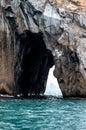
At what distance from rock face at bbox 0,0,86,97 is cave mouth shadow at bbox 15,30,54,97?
71 centimetres

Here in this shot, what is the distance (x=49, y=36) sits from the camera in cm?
6694

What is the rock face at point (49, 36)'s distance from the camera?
2559 inches

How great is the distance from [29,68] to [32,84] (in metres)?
4.40

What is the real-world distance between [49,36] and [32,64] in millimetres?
13766

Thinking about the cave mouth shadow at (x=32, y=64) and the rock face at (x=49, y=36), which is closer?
the rock face at (x=49, y=36)

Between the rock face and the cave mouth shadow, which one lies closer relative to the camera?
the rock face

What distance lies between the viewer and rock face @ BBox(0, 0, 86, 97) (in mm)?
65000

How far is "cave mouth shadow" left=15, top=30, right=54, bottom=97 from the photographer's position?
2783 inches

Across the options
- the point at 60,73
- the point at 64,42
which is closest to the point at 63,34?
the point at 64,42

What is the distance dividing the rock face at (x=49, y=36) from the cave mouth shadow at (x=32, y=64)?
714 mm

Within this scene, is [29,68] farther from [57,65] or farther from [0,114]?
[0,114]

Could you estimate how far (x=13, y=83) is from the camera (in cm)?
6831

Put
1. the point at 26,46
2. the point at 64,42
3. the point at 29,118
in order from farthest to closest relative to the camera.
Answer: the point at 26,46, the point at 64,42, the point at 29,118

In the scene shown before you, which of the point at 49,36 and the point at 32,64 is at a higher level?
the point at 49,36
